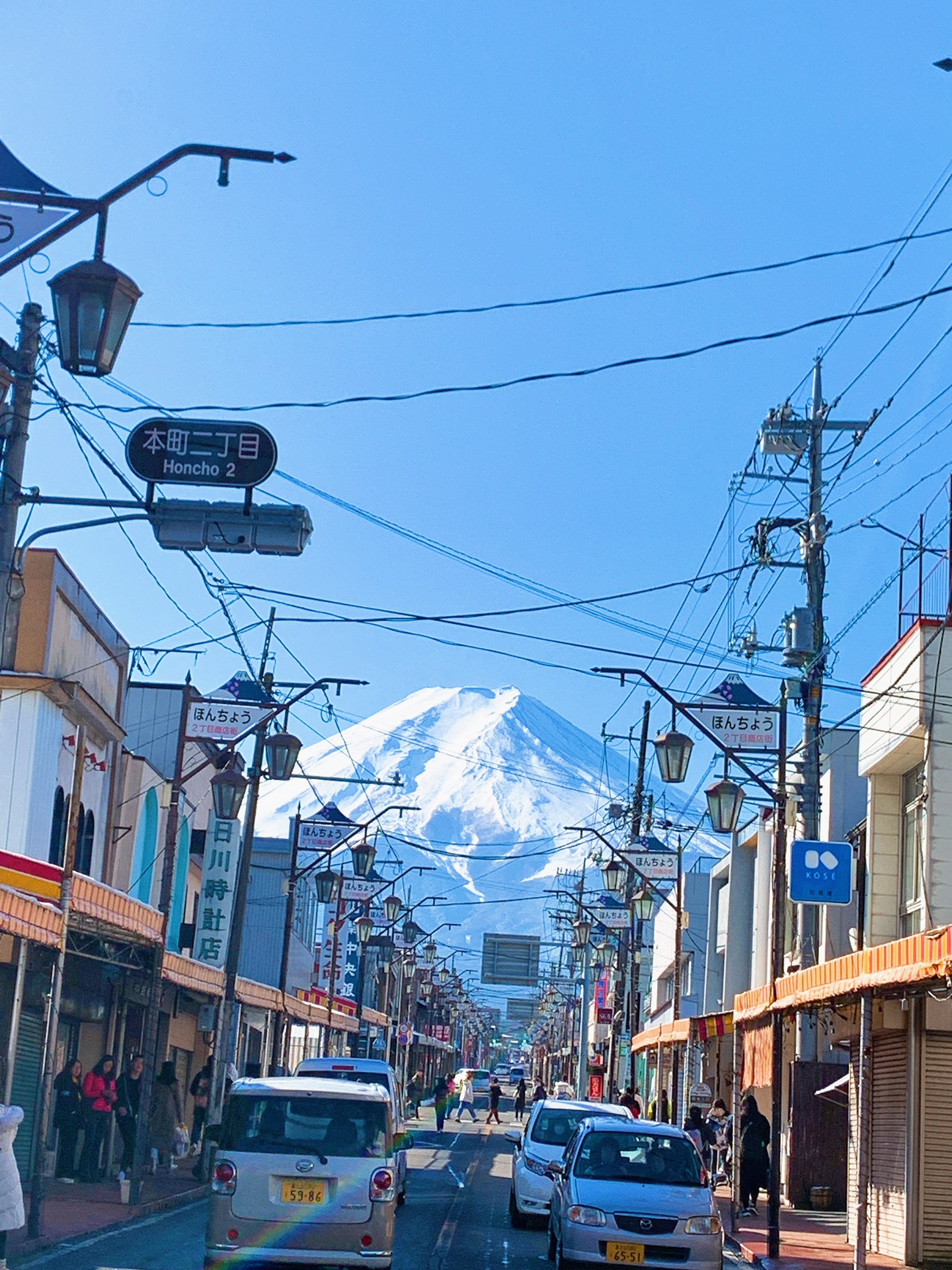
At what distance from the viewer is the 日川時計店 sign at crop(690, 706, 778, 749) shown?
79.0 ft

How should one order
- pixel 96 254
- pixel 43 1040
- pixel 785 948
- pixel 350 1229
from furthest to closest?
pixel 785 948 → pixel 43 1040 → pixel 350 1229 → pixel 96 254

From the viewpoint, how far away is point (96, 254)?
Result: 11.5 m

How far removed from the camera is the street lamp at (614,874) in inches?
1650

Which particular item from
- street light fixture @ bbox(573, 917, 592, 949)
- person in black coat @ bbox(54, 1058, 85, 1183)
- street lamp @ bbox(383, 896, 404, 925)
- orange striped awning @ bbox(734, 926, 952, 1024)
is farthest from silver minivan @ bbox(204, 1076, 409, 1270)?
street light fixture @ bbox(573, 917, 592, 949)

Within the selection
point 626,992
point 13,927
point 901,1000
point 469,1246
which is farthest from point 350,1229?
point 626,992

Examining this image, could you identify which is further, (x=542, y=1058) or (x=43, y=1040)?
(x=542, y=1058)

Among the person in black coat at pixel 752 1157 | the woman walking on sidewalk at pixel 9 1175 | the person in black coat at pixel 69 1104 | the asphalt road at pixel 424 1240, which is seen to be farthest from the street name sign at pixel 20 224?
the person in black coat at pixel 752 1157

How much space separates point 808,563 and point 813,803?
4.66m

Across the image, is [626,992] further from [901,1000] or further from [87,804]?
[901,1000]

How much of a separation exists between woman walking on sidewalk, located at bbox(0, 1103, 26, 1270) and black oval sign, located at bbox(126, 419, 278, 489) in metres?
4.64

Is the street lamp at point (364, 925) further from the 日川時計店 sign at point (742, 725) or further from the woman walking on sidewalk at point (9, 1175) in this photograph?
the woman walking on sidewalk at point (9, 1175)

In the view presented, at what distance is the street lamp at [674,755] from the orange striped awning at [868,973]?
3448 millimetres

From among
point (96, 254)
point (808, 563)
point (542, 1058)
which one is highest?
point (808, 563)

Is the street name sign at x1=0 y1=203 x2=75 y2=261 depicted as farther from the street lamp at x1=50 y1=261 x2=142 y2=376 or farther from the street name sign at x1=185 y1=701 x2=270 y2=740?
the street name sign at x1=185 y1=701 x2=270 y2=740
